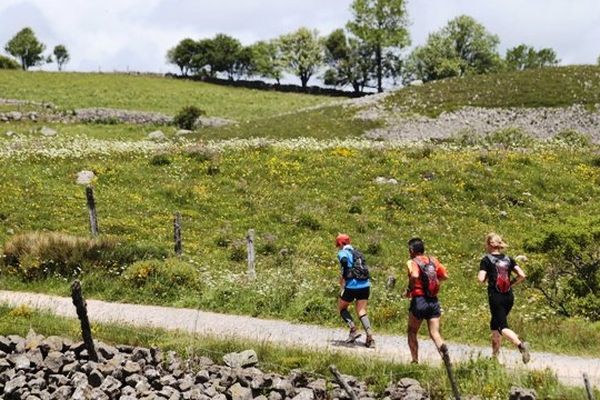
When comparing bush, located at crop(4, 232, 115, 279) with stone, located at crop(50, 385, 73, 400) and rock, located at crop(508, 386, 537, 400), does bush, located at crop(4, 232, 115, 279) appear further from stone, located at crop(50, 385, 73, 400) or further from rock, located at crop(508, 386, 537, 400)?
rock, located at crop(508, 386, 537, 400)

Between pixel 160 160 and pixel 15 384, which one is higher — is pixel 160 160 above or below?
above

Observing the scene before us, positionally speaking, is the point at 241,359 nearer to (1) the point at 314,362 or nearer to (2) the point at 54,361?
(1) the point at 314,362

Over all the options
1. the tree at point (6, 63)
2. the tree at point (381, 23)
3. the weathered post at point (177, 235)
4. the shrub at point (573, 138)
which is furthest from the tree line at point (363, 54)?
the weathered post at point (177, 235)

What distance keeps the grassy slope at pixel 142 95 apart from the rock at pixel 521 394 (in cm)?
5998

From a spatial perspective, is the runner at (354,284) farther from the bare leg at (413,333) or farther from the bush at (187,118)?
the bush at (187,118)

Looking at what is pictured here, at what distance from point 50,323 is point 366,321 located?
26.1ft

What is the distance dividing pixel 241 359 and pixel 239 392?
3.06 ft

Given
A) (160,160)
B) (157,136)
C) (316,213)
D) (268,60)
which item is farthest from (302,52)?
(316,213)

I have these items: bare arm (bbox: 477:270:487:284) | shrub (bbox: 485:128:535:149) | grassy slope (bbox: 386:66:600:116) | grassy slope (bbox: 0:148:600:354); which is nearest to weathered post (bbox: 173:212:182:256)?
grassy slope (bbox: 0:148:600:354)

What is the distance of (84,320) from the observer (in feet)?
49.4

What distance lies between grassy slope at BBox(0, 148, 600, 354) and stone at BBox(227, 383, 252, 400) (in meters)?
4.67

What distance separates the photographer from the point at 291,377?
14.0 m

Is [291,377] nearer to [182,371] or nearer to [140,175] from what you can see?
[182,371]

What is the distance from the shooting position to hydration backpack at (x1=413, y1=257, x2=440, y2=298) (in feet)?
44.1
